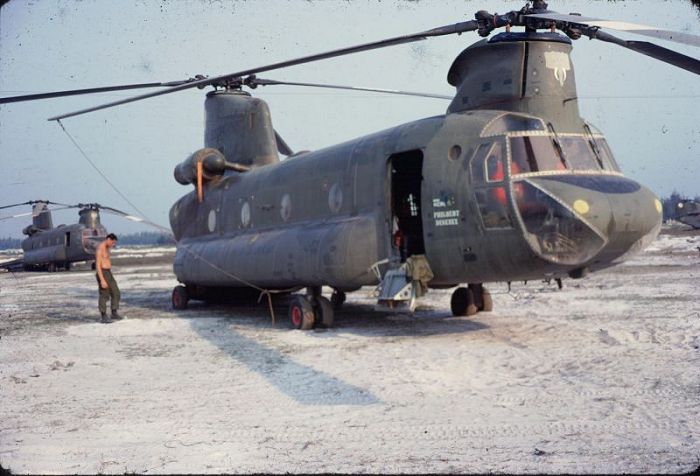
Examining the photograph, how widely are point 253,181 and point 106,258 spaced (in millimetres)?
3441

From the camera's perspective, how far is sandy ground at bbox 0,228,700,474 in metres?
4.59

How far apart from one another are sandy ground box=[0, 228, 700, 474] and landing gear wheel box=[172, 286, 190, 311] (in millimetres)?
2864

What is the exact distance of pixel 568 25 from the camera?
8898mm

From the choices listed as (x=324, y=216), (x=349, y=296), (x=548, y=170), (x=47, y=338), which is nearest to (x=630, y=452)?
(x=548, y=170)

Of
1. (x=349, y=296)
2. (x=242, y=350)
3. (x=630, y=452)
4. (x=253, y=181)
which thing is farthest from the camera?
(x=349, y=296)

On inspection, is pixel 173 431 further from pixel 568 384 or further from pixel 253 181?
pixel 253 181

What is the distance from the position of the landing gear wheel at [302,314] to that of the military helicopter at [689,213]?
2007 inches

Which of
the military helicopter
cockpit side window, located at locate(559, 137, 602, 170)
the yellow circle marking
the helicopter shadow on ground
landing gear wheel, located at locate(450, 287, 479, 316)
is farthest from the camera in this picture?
the military helicopter

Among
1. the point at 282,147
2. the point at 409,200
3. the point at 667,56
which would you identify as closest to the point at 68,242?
the point at 282,147

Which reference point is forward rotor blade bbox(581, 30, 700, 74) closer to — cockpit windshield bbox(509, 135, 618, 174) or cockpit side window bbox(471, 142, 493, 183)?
cockpit windshield bbox(509, 135, 618, 174)

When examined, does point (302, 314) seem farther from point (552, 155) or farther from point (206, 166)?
point (206, 166)

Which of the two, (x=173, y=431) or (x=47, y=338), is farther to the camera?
(x=47, y=338)

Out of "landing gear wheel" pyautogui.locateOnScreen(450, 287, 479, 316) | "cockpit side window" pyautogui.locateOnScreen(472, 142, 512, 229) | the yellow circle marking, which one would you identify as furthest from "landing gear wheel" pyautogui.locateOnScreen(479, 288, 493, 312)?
the yellow circle marking

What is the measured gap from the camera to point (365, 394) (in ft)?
21.3
